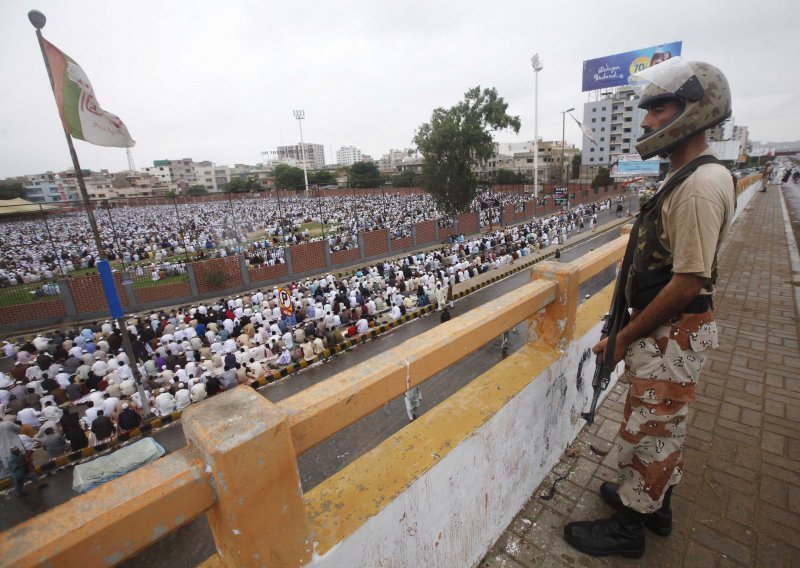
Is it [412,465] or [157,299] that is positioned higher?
[412,465]

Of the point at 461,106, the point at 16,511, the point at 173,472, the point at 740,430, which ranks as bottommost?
the point at 16,511

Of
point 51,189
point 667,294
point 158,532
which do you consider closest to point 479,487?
point 667,294

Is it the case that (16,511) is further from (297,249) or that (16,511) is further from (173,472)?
(297,249)

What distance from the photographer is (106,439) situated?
742cm

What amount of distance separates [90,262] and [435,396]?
26.3 metres

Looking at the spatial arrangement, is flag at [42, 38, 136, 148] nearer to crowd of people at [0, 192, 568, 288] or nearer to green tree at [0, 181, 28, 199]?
crowd of people at [0, 192, 568, 288]

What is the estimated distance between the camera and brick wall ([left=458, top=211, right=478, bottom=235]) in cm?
2916

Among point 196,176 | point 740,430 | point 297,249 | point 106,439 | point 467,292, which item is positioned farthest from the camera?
point 196,176

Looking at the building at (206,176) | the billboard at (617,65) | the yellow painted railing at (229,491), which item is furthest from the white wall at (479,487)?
the building at (206,176)

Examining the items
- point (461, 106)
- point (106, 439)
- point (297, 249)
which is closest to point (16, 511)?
point (106, 439)

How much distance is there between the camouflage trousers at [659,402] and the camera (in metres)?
1.89

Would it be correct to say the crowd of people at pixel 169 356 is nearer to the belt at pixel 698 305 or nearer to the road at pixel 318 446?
the road at pixel 318 446

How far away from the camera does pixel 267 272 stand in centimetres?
1880

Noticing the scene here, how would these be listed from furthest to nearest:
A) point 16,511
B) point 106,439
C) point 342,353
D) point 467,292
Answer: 1. point 467,292
2. point 342,353
3. point 106,439
4. point 16,511
